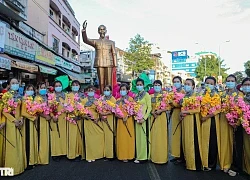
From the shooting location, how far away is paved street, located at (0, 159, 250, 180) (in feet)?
14.3

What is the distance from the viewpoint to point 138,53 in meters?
35.9

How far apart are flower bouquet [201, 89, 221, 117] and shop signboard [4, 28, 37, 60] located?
908 centimetres

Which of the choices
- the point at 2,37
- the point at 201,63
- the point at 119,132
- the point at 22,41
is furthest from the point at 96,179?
the point at 201,63

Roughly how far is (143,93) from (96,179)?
2.02 metres

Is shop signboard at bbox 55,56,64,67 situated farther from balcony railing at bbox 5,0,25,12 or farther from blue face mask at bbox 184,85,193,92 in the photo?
blue face mask at bbox 184,85,193,92

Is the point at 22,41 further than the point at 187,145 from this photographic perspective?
Yes

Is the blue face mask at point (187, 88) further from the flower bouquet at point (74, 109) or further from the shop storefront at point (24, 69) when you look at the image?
the shop storefront at point (24, 69)

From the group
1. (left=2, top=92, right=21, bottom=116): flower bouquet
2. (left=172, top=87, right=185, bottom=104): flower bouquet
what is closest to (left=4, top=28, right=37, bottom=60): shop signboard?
(left=2, top=92, right=21, bottom=116): flower bouquet

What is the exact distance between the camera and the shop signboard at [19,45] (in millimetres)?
10789

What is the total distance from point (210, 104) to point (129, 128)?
1.75 meters

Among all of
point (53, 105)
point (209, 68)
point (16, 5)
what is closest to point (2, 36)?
point (16, 5)

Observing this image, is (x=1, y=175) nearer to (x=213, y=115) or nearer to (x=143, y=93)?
(x=143, y=93)

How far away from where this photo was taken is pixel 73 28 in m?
30.8

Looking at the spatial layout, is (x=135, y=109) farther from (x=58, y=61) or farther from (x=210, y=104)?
(x=58, y=61)
